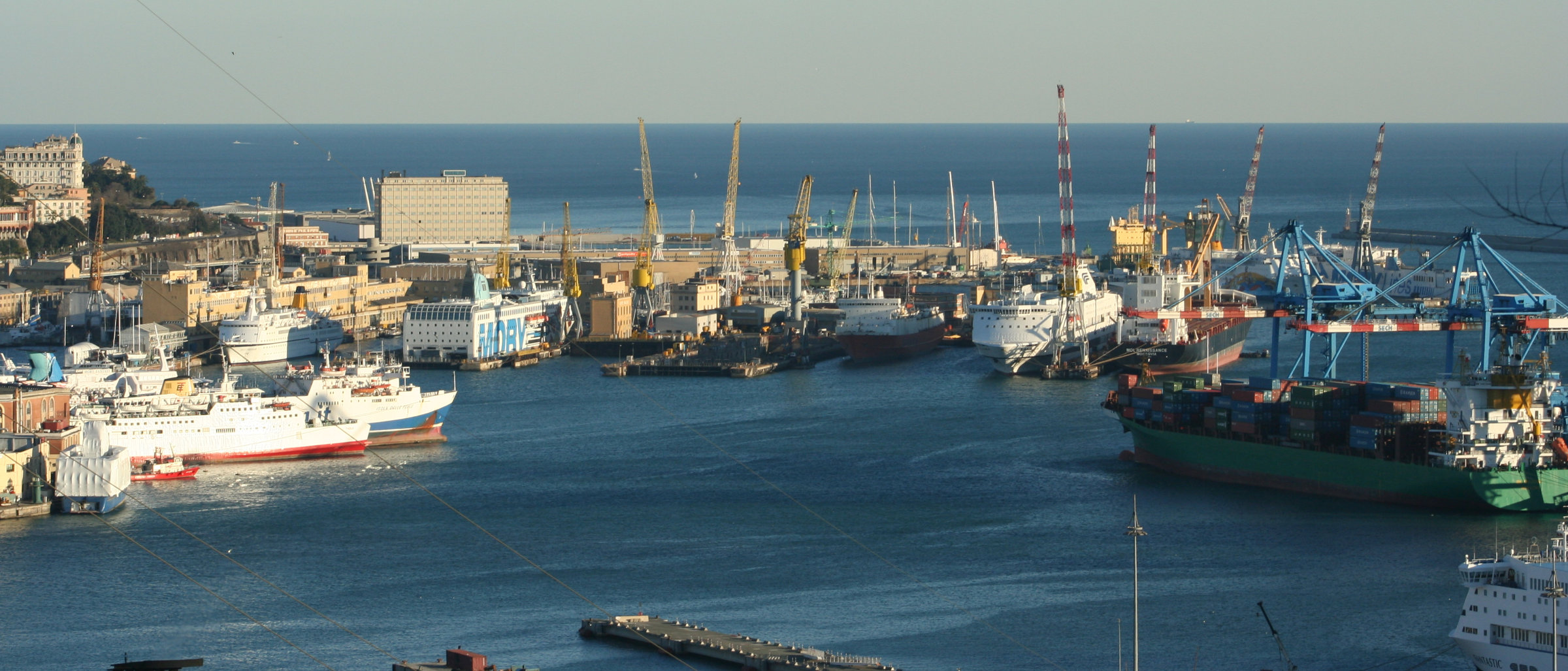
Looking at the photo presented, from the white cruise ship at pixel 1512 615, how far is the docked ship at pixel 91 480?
10.3 m

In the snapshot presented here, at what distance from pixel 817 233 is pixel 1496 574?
40.2 metres

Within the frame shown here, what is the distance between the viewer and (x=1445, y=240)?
42281 mm

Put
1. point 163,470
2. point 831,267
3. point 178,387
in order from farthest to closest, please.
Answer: point 831,267 < point 178,387 < point 163,470

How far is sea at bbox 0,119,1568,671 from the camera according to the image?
11.1 meters

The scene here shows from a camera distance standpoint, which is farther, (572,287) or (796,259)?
(572,287)

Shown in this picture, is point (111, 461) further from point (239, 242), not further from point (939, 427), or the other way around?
point (239, 242)

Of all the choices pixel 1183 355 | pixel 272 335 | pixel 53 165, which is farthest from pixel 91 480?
pixel 53 165

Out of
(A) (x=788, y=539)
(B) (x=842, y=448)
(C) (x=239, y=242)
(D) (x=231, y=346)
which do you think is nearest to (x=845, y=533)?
(A) (x=788, y=539)

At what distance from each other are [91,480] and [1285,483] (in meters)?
9.75

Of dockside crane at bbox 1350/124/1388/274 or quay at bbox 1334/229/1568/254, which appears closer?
dockside crane at bbox 1350/124/1388/274

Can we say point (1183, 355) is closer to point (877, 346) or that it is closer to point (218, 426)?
point (877, 346)

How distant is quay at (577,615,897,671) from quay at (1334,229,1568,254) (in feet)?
101

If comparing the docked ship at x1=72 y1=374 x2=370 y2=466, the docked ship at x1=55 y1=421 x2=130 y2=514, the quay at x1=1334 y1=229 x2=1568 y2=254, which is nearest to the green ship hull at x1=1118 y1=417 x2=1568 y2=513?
the docked ship at x1=72 y1=374 x2=370 y2=466

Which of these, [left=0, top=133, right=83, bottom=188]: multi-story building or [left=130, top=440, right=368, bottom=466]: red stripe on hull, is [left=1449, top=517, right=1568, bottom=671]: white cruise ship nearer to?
[left=130, top=440, right=368, bottom=466]: red stripe on hull
